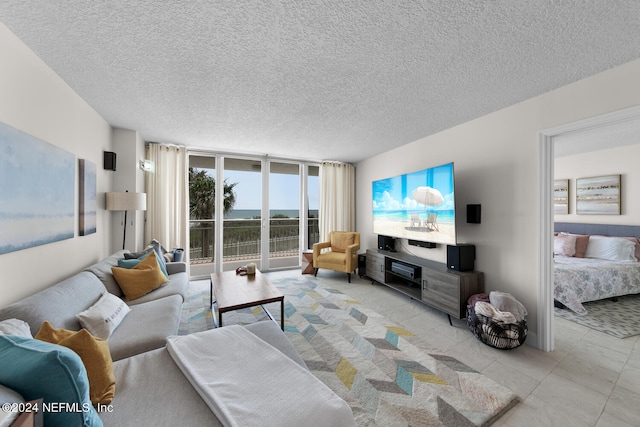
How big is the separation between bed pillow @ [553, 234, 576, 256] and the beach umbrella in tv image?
8.73ft

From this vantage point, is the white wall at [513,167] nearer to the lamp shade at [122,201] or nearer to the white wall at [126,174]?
the lamp shade at [122,201]

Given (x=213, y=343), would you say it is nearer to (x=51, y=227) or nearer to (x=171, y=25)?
(x=51, y=227)

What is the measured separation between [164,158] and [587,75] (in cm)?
545

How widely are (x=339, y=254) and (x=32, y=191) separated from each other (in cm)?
402

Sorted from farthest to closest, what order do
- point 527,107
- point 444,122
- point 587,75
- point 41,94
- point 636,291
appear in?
1. point 636,291
2. point 444,122
3. point 527,107
4. point 587,75
5. point 41,94

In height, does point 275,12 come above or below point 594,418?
above

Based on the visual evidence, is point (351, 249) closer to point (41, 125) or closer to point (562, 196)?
point (41, 125)

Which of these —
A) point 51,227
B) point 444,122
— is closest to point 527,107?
point 444,122

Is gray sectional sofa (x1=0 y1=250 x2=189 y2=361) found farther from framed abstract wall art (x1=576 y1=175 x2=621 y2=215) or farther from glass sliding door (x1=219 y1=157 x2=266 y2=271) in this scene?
framed abstract wall art (x1=576 y1=175 x2=621 y2=215)

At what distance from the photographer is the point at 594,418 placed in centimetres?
153

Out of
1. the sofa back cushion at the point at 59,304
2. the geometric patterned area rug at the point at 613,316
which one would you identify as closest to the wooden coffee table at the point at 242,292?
the sofa back cushion at the point at 59,304

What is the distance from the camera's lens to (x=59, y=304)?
1.58 metres

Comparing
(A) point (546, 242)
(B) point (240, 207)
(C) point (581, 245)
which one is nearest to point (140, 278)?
(B) point (240, 207)

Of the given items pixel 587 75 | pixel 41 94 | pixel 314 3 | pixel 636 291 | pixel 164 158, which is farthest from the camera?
pixel 164 158
